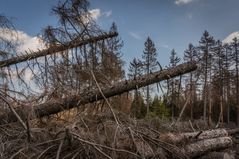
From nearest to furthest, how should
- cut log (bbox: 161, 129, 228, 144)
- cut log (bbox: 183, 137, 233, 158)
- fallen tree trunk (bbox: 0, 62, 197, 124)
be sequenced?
1. cut log (bbox: 161, 129, 228, 144)
2. cut log (bbox: 183, 137, 233, 158)
3. fallen tree trunk (bbox: 0, 62, 197, 124)

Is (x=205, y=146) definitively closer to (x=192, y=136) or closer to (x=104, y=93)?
(x=192, y=136)

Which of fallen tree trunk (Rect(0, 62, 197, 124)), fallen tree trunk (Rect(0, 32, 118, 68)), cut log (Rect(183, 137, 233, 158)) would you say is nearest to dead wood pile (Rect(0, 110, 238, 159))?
cut log (Rect(183, 137, 233, 158))

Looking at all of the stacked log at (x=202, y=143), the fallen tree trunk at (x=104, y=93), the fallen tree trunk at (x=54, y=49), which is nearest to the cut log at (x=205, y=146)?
the stacked log at (x=202, y=143)

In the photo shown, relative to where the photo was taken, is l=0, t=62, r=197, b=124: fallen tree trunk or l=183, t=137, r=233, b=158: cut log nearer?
l=183, t=137, r=233, b=158: cut log

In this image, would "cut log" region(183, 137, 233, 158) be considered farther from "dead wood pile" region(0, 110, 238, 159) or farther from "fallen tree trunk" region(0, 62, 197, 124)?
"fallen tree trunk" region(0, 62, 197, 124)

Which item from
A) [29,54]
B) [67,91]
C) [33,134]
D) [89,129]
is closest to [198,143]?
[89,129]

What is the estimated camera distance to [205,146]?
6.36 m

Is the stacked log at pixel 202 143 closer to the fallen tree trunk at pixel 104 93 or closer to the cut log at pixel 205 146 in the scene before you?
the cut log at pixel 205 146

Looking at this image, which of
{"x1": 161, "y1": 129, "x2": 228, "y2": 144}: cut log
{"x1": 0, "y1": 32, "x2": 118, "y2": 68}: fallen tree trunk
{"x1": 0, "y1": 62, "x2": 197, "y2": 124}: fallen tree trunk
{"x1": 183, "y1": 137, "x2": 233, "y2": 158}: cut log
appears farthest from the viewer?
{"x1": 0, "y1": 32, "x2": 118, "y2": 68}: fallen tree trunk

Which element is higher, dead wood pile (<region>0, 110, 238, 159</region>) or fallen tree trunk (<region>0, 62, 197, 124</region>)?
fallen tree trunk (<region>0, 62, 197, 124</region>)

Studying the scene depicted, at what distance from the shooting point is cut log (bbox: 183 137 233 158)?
19.9 feet

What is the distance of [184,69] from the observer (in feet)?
22.5

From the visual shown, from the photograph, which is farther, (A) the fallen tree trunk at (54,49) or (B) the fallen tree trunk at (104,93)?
(A) the fallen tree trunk at (54,49)

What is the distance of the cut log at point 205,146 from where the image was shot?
6.07 meters
